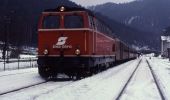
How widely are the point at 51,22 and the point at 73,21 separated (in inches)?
42.6

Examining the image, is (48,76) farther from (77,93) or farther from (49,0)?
(49,0)

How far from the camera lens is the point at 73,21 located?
20.6 meters

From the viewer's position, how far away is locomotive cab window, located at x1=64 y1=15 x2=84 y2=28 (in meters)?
20.5

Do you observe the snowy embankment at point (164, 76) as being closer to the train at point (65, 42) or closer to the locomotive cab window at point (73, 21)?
the train at point (65, 42)

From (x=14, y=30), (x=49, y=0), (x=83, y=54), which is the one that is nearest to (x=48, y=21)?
(x=83, y=54)

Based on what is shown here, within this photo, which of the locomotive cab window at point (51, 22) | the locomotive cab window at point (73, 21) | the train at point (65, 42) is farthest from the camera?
the locomotive cab window at point (51, 22)

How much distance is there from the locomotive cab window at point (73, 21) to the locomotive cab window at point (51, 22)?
1.30ft

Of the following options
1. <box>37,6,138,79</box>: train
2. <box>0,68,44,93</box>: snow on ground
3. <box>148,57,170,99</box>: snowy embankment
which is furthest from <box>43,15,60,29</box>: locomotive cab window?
<box>148,57,170,99</box>: snowy embankment

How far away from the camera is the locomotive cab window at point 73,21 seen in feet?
67.2

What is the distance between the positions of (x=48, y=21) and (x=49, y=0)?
113m

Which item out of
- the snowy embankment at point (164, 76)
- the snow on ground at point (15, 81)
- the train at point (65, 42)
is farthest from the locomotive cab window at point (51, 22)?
the snowy embankment at point (164, 76)

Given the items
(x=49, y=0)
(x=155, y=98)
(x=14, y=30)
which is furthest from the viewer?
(x=49, y=0)

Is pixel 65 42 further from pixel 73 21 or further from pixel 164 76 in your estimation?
pixel 164 76

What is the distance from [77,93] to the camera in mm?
13383
